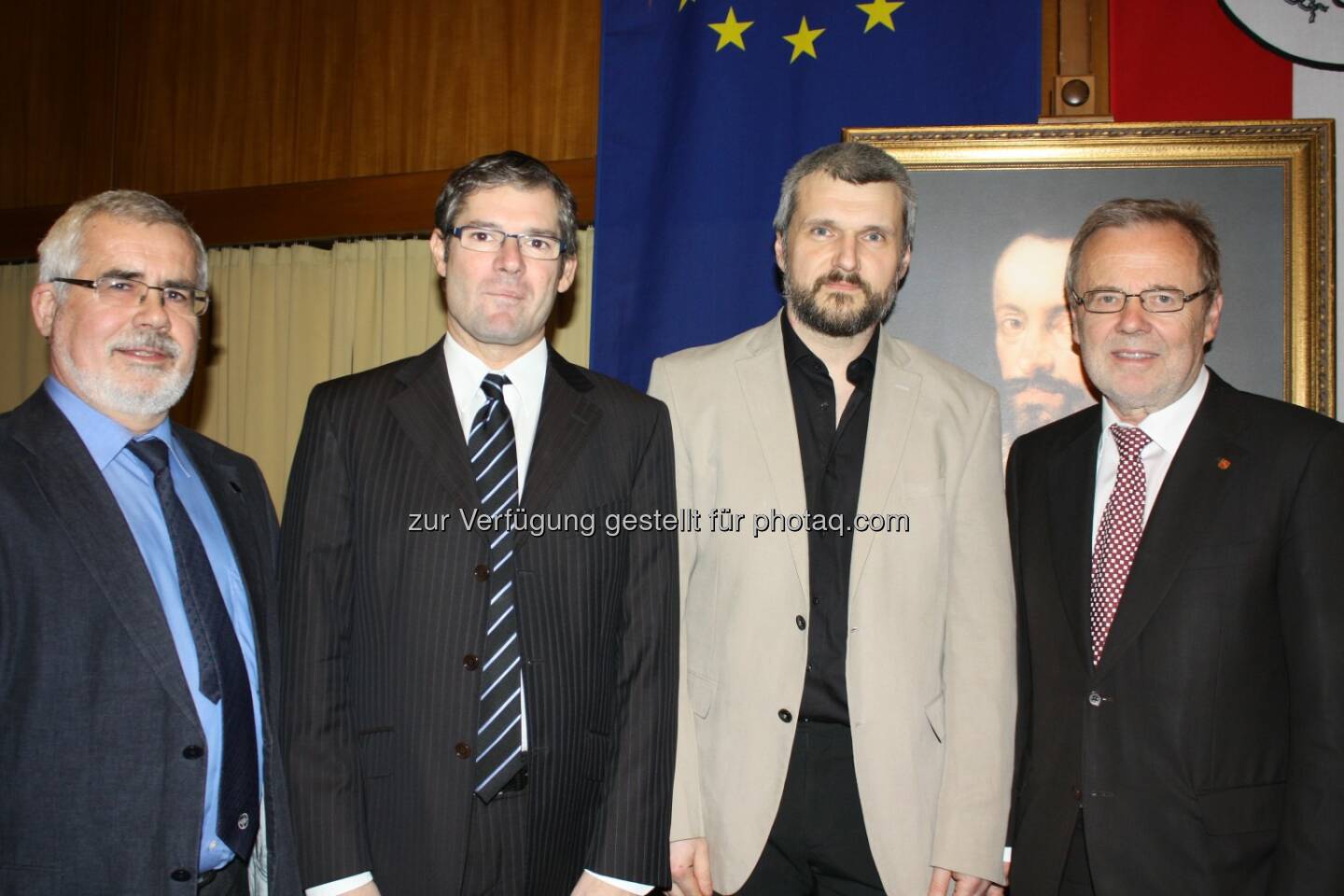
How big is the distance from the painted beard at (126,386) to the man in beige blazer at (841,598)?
100cm

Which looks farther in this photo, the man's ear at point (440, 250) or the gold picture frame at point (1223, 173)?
the gold picture frame at point (1223, 173)

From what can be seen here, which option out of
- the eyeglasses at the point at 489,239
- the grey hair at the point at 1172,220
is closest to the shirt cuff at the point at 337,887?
the eyeglasses at the point at 489,239

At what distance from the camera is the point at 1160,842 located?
195 centimetres

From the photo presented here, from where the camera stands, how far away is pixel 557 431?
204 centimetres

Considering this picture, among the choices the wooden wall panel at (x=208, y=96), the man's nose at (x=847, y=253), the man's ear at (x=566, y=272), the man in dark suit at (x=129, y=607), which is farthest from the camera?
the wooden wall panel at (x=208, y=96)

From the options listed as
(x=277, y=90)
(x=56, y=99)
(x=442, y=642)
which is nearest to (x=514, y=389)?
(x=442, y=642)

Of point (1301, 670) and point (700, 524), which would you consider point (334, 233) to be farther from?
point (1301, 670)

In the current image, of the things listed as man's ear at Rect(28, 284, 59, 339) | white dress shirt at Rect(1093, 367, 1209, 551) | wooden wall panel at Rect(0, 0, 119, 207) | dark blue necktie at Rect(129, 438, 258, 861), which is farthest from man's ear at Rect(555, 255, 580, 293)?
wooden wall panel at Rect(0, 0, 119, 207)

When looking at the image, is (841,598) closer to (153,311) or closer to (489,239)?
(489,239)

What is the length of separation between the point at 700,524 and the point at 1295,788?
1234mm

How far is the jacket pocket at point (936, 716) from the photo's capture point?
2.13m

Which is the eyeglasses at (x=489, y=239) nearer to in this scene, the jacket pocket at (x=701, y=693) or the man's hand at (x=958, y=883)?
the jacket pocket at (x=701, y=693)

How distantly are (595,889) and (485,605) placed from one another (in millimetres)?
581

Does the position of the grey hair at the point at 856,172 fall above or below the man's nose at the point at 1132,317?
above
